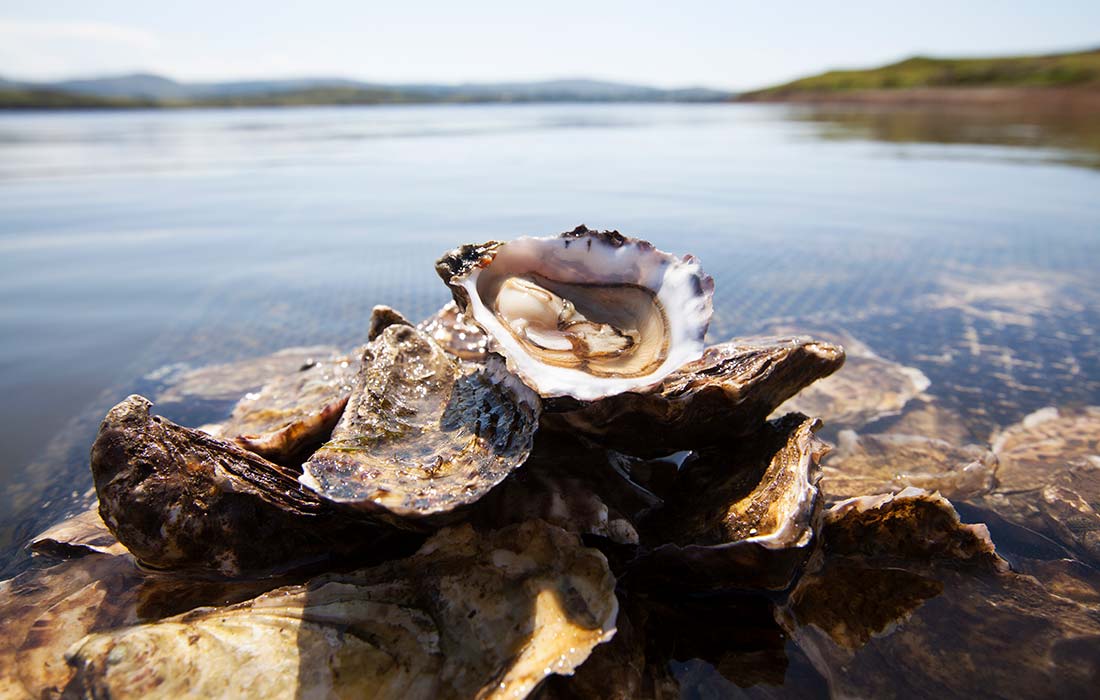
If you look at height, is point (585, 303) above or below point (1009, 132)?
above

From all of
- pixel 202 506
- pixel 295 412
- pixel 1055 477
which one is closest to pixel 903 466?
pixel 1055 477

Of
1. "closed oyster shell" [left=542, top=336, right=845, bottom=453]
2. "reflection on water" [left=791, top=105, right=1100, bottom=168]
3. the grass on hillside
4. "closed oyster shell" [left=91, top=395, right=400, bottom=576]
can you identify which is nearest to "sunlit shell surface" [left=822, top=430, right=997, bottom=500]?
"closed oyster shell" [left=542, top=336, right=845, bottom=453]

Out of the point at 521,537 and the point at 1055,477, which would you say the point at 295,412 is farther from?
the point at 1055,477

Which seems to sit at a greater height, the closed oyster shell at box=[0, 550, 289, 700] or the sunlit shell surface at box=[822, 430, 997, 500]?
the closed oyster shell at box=[0, 550, 289, 700]

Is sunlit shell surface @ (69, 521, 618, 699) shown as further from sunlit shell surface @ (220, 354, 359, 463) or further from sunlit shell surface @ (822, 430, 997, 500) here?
sunlit shell surface @ (822, 430, 997, 500)

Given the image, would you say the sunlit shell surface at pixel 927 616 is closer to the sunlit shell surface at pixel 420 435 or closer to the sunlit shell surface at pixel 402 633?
the sunlit shell surface at pixel 402 633
